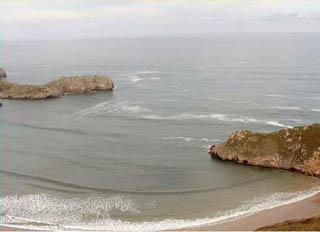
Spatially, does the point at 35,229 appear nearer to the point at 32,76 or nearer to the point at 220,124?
the point at 220,124

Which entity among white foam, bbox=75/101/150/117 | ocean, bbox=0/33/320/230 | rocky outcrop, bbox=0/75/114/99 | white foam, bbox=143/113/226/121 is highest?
rocky outcrop, bbox=0/75/114/99

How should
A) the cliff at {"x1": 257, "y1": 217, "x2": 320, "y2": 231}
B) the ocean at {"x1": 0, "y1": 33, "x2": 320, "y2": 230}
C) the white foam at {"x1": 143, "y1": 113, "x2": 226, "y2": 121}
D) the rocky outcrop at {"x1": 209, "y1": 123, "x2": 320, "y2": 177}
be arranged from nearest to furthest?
1. the cliff at {"x1": 257, "y1": 217, "x2": 320, "y2": 231}
2. the ocean at {"x1": 0, "y1": 33, "x2": 320, "y2": 230}
3. the rocky outcrop at {"x1": 209, "y1": 123, "x2": 320, "y2": 177}
4. the white foam at {"x1": 143, "y1": 113, "x2": 226, "y2": 121}

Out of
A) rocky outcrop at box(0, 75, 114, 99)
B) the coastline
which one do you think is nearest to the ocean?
the coastline

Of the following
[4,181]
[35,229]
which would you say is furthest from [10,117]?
[35,229]

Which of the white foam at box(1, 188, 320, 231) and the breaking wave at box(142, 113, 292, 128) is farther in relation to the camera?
the breaking wave at box(142, 113, 292, 128)

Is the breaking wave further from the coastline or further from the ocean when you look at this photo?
the coastline

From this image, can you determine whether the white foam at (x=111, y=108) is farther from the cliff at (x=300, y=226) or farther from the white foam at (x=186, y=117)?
the cliff at (x=300, y=226)

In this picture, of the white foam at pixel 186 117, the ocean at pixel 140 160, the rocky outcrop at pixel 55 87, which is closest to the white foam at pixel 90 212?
the ocean at pixel 140 160

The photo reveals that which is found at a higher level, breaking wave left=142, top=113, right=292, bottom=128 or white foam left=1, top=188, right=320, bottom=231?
breaking wave left=142, top=113, right=292, bottom=128
